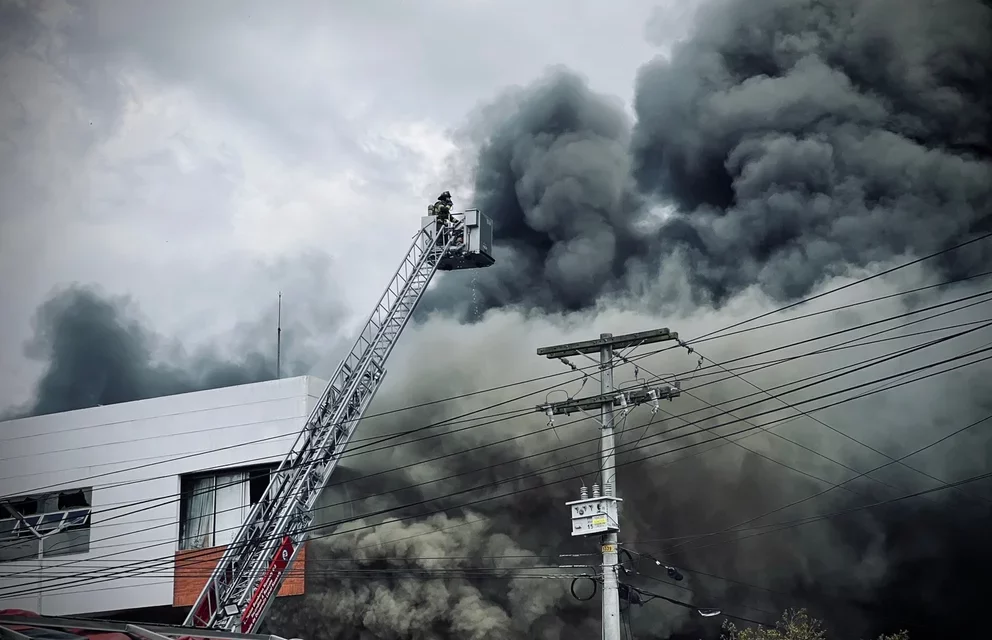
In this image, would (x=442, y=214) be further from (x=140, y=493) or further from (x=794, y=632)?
(x=794, y=632)

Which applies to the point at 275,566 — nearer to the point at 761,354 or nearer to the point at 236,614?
the point at 236,614

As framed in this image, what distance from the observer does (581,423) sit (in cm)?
4075

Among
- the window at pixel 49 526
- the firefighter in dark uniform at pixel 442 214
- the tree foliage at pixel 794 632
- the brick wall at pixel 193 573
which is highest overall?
the firefighter in dark uniform at pixel 442 214

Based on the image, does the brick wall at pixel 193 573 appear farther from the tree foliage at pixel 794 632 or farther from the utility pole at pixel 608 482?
the utility pole at pixel 608 482

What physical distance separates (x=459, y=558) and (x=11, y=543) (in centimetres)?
1524

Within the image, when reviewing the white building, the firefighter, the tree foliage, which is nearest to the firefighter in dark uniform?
the firefighter

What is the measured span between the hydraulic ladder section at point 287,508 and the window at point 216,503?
436cm

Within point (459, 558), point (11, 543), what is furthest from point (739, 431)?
point (11, 543)

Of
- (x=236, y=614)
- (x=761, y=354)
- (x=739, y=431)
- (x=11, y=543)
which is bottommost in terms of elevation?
(x=236, y=614)

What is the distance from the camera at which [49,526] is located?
38.2 m

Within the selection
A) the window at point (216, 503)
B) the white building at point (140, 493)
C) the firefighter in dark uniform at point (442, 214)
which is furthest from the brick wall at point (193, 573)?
the firefighter in dark uniform at point (442, 214)

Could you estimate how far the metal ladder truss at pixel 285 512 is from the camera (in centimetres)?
2861

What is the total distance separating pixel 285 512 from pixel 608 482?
10780 millimetres

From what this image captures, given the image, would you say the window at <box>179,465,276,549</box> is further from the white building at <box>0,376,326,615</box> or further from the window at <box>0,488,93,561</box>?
the window at <box>0,488,93,561</box>
